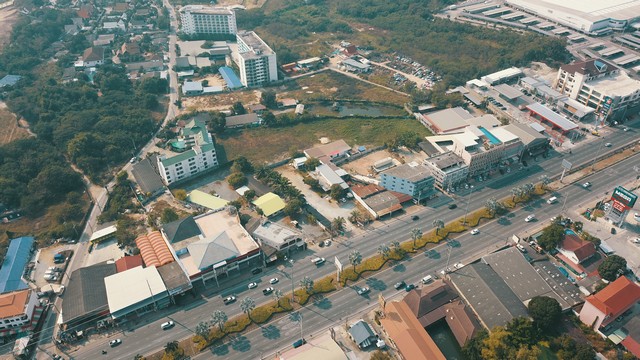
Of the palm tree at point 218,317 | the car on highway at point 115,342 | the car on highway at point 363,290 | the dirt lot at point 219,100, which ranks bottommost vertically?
the car on highway at point 115,342

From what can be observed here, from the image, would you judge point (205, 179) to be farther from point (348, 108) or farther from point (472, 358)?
point (472, 358)

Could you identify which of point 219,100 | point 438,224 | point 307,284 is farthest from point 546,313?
point 219,100

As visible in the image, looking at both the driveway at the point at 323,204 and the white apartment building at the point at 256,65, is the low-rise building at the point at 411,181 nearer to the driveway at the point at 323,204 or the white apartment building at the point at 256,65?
the driveway at the point at 323,204

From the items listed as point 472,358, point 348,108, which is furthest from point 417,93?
point 472,358

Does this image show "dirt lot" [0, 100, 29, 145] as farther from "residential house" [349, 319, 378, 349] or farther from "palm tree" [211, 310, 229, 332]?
"residential house" [349, 319, 378, 349]

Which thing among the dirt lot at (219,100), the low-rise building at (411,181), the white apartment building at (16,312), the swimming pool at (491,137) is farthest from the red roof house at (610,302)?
the dirt lot at (219,100)

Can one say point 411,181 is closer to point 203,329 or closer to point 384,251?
point 384,251
